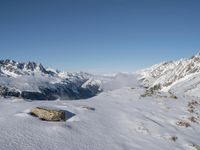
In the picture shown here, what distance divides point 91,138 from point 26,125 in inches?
141

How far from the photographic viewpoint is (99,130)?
1719 centimetres

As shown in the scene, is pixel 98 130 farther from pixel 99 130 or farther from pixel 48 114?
pixel 48 114

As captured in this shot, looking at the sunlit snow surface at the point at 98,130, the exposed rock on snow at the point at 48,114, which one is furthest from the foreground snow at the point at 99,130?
the exposed rock on snow at the point at 48,114

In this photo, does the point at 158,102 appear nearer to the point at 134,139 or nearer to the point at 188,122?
the point at 188,122

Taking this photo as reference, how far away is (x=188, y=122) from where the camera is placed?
23.4m

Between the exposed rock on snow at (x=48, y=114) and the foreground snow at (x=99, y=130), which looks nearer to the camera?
the foreground snow at (x=99, y=130)

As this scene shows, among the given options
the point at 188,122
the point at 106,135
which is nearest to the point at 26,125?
the point at 106,135

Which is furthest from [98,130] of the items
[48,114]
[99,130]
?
[48,114]

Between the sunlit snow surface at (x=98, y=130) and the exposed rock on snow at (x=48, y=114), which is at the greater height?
the exposed rock on snow at (x=48, y=114)

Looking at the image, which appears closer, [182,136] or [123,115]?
[182,136]

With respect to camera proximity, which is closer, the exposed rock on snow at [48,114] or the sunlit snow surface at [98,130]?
the sunlit snow surface at [98,130]

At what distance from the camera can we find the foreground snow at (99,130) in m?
14.0

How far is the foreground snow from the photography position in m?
14.0

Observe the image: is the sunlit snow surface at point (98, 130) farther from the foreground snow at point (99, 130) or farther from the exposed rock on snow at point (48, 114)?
the exposed rock on snow at point (48, 114)
